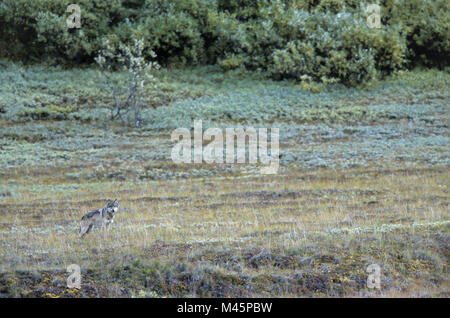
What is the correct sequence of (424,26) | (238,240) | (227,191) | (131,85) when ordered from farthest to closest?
(424,26) < (131,85) < (227,191) < (238,240)

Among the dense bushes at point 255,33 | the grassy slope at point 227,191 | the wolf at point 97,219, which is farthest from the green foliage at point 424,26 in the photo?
the wolf at point 97,219

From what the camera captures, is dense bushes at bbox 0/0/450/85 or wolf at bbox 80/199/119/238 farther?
dense bushes at bbox 0/0/450/85

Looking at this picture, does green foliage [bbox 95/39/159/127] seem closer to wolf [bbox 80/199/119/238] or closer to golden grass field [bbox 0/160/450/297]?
golden grass field [bbox 0/160/450/297]

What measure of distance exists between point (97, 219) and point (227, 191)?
7058 mm

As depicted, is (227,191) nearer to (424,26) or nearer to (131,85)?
(131,85)

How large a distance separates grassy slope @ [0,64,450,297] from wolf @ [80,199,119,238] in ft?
1.08

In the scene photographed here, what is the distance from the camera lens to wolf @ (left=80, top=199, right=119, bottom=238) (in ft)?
41.4

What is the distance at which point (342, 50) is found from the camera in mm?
37656

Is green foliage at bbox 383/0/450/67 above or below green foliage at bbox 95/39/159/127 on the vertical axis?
above

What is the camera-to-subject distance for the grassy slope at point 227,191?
32.0 ft

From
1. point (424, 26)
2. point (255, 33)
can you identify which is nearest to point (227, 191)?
point (255, 33)

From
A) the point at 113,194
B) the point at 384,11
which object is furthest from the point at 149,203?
the point at 384,11

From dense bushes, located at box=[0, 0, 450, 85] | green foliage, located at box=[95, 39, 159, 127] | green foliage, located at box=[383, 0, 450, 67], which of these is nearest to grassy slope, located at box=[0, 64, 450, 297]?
green foliage, located at box=[95, 39, 159, 127]

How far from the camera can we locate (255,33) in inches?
1581
